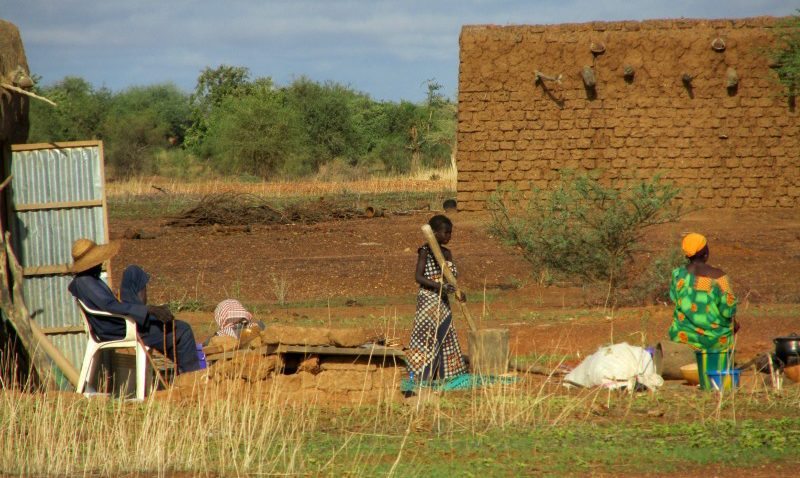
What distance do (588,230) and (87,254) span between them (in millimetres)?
7400

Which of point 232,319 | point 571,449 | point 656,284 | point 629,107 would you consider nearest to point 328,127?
point 629,107

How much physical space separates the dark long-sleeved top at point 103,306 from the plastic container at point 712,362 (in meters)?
4.22

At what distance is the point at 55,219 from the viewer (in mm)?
8789

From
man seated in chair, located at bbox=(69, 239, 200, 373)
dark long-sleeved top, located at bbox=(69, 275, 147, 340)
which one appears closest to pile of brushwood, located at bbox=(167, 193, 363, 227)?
man seated in chair, located at bbox=(69, 239, 200, 373)

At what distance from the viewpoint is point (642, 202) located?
1309 centimetres

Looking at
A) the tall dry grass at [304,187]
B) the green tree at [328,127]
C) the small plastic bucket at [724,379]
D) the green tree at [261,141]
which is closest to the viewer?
the small plastic bucket at [724,379]

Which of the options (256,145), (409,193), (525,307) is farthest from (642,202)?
(256,145)

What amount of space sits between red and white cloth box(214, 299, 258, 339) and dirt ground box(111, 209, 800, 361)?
80.5 inches

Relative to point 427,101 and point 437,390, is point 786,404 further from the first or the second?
point 427,101

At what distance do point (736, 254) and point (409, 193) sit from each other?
15.8 metres

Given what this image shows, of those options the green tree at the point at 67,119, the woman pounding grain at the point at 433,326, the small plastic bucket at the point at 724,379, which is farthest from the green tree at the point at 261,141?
the small plastic bucket at the point at 724,379

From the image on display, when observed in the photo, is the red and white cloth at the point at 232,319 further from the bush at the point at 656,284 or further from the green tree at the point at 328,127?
the green tree at the point at 328,127

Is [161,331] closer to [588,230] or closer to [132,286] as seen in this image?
[132,286]

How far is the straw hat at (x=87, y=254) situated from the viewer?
26.3 feet
